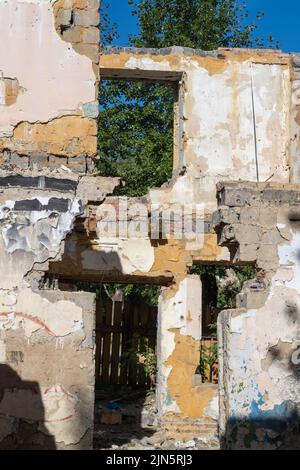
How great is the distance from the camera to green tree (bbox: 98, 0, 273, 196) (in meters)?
19.1

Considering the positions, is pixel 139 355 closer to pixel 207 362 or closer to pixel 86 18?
pixel 207 362

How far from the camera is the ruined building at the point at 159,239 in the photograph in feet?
20.1

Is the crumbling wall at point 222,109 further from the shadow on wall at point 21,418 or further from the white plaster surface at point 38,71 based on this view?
the shadow on wall at point 21,418

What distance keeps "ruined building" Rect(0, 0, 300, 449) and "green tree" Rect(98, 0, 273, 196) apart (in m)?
6.49

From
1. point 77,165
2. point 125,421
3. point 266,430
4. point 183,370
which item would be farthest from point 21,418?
point 125,421

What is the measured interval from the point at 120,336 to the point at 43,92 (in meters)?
6.97

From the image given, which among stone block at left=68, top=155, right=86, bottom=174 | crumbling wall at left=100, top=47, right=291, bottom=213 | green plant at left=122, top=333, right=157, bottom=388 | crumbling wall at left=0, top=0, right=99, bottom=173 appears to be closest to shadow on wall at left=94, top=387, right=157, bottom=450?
green plant at left=122, top=333, right=157, bottom=388

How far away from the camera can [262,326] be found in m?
6.62

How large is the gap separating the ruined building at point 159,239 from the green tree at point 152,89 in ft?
21.3

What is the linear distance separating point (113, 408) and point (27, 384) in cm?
559

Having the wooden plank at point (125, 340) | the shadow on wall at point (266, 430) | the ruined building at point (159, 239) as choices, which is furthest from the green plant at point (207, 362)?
the shadow on wall at point (266, 430)

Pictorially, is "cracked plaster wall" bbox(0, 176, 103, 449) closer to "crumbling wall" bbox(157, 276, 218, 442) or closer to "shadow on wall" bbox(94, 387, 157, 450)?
"shadow on wall" bbox(94, 387, 157, 450)
